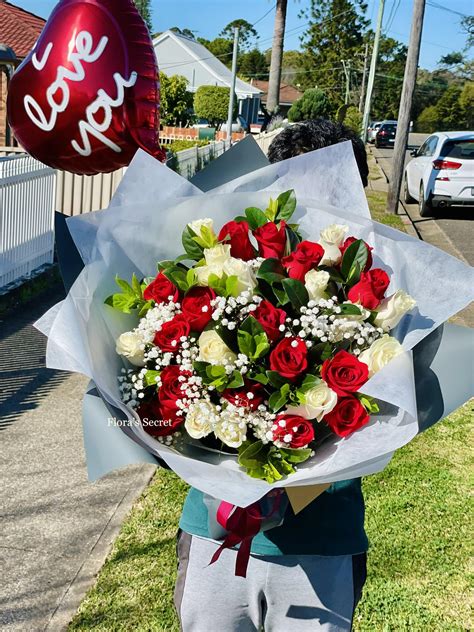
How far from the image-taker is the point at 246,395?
1.61 meters

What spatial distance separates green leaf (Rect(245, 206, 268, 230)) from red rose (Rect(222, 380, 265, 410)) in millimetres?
388

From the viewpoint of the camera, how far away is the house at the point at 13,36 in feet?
58.3

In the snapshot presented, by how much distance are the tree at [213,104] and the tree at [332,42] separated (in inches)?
1440

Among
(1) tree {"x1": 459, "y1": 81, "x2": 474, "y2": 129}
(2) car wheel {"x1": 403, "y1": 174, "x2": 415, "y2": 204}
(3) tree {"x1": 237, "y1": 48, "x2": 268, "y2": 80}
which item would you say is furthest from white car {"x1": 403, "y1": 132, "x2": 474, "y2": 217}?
(3) tree {"x1": 237, "y1": 48, "x2": 268, "y2": 80}

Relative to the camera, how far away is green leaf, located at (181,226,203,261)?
69.1 inches

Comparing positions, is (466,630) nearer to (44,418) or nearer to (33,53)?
(44,418)

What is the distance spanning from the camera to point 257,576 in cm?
190

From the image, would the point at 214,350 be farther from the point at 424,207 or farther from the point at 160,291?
the point at 424,207

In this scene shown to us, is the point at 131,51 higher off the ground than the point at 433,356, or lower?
higher

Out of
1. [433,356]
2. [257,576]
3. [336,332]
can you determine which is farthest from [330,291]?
[257,576]

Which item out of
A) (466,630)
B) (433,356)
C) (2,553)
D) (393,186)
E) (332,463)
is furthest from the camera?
(393,186)

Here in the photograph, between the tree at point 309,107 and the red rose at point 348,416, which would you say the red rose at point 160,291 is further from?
the tree at point 309,107

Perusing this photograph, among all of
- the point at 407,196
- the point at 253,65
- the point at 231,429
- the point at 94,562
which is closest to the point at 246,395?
the point at 231,429

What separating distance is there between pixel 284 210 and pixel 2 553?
2.31 m
